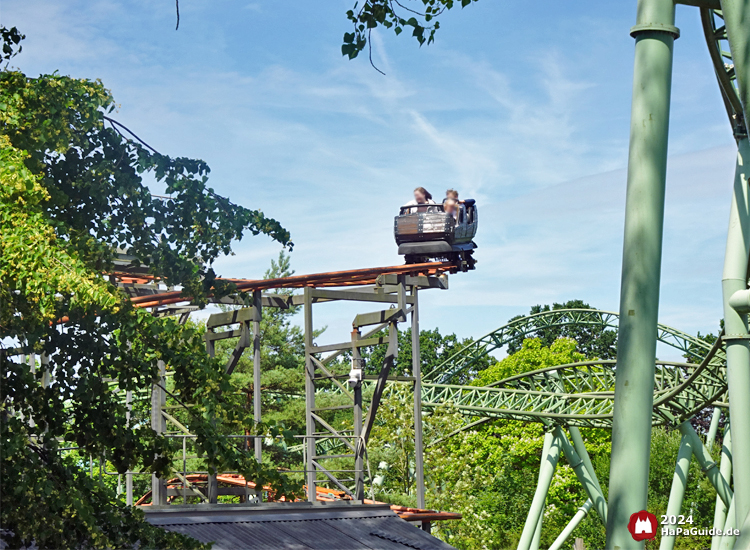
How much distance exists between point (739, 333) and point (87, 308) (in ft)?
12.5

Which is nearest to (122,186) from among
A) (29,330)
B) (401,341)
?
(29,330)

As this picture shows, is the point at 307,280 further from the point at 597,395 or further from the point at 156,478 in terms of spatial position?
the point at 597,395

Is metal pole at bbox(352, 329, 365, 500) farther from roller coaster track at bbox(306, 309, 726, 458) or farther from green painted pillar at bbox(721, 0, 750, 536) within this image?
green painted pillar at bbox(721, 0, 750, 536)

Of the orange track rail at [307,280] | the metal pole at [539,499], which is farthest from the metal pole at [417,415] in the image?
the metal pole at [539,499]

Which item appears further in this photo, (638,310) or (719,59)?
(719,59)

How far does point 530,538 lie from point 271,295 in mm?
6876

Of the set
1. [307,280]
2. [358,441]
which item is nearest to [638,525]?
[358,441]

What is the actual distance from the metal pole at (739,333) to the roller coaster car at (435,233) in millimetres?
13086

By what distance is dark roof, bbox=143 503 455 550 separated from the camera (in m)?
9.83

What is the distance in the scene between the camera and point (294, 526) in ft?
35.3

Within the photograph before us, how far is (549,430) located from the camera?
677 inches

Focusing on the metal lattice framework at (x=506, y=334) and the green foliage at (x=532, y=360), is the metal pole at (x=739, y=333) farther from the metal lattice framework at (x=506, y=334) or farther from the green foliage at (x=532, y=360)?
the green foliage at (x=532, y=360)

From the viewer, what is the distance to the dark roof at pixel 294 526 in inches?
387

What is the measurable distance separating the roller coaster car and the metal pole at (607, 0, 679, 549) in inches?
621
